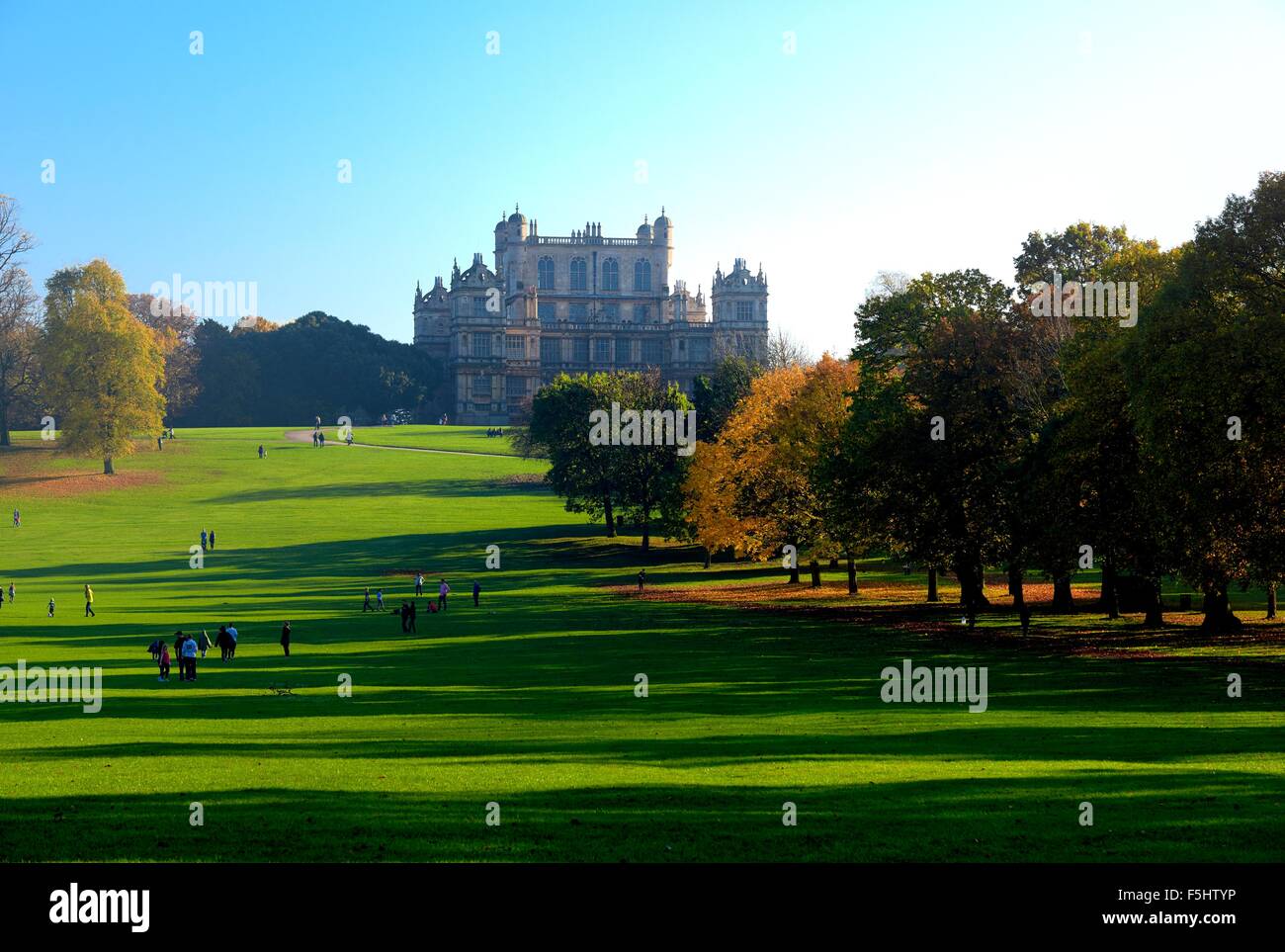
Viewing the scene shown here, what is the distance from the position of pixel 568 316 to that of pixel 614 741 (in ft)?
558

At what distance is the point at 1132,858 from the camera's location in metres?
13.6

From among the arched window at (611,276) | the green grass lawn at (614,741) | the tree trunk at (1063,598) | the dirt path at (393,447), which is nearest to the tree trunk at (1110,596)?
the tree trunk at (1063,598)

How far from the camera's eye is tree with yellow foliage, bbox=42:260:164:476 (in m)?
102

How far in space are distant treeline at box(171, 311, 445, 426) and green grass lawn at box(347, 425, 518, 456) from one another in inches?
260

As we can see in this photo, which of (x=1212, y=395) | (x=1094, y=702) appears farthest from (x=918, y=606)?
(x=1094, y=702)

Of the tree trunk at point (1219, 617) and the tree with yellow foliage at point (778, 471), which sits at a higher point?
the tree with yellow foliage at point (778, 471)

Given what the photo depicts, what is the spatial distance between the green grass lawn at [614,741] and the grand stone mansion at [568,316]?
11599 centimetres

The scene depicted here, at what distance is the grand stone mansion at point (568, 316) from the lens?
568 feet

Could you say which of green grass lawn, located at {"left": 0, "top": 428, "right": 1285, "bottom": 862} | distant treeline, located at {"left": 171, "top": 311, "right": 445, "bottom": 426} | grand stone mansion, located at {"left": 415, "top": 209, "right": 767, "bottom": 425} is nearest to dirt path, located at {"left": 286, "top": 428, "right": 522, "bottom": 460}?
distant treeline, located at {"left": 171, "top": 311, "right": 445, "bottom": 426}

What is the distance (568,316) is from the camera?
7466 inches

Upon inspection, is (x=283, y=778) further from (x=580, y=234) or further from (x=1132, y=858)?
(x=580, y=234)

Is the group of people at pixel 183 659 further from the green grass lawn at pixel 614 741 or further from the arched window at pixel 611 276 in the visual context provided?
the arched window at pixel 611 276

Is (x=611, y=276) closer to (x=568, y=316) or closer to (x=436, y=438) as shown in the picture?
(x=568, y=316)

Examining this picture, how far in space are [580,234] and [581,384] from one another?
104694mm
